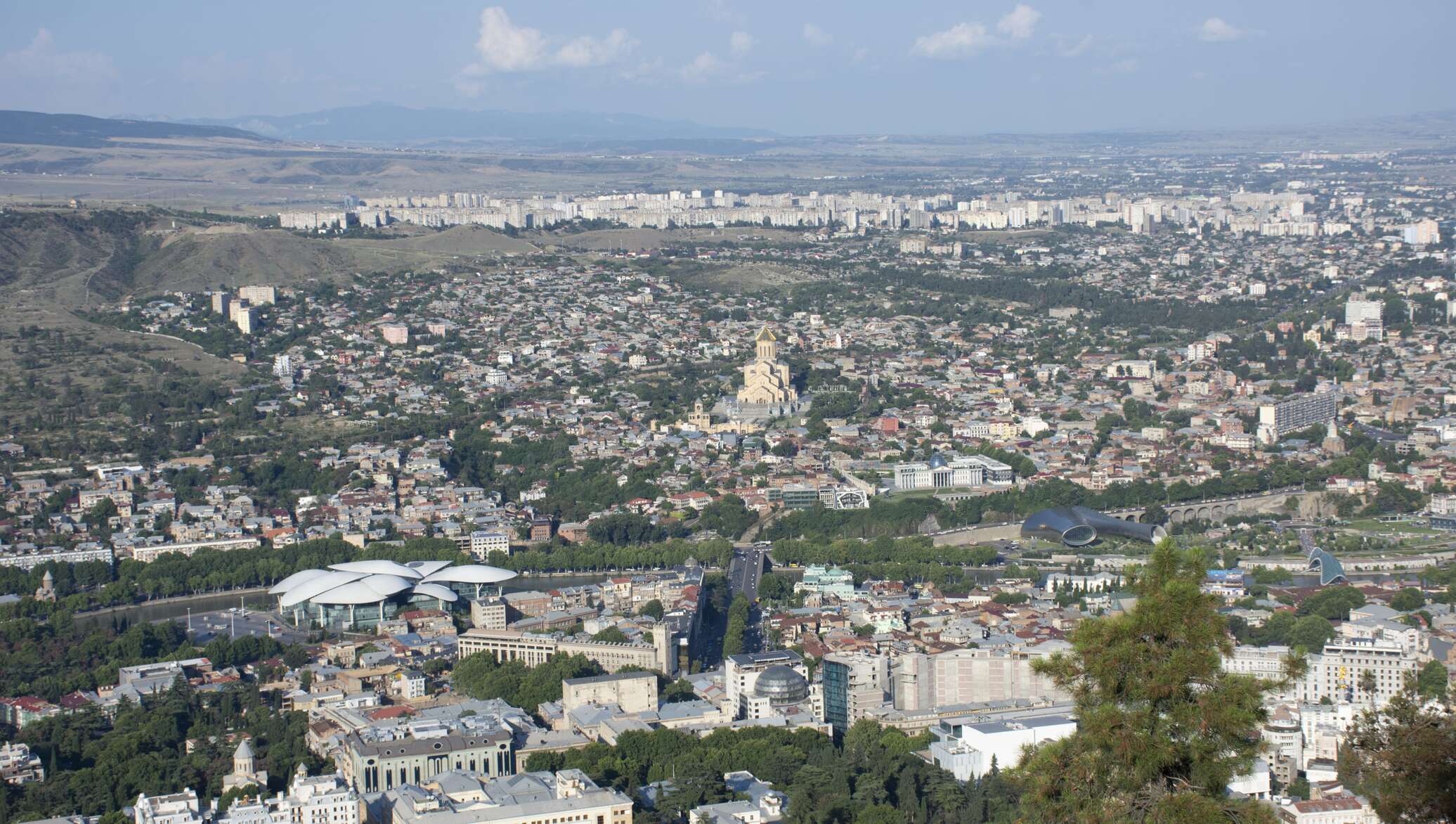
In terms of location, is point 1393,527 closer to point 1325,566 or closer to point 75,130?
point 1325,566

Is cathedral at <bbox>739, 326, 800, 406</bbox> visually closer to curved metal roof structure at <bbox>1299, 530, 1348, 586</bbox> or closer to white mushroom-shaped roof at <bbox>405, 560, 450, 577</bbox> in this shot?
white mushroom-shaped roof at <bbox>405, 560, 450, 577</bbox>

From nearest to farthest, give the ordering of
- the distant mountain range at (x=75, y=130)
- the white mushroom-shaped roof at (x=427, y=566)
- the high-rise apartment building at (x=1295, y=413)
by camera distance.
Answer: the white mushroom-shaped roof at (x=427, y=566), the high-rise apartment building at (x=1295, y=413), the distant mountain range at (x=75, y=130)

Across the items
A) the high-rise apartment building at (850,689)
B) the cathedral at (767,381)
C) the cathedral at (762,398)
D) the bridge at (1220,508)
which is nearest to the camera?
the high-rise apartment building at (850,689)

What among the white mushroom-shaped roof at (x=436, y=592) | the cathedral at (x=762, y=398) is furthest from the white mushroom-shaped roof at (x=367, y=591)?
the cathedral at (x=762, y=398)

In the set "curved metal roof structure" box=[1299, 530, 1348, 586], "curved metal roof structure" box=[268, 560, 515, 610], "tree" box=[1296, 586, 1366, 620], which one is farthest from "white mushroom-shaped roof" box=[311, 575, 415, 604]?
"curved metal roof structure" box=[1299, 530, 1348, 586]

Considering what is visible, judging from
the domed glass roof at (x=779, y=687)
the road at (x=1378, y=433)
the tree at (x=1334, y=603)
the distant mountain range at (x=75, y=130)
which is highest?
the distant mountain range at (x=75, y=130)

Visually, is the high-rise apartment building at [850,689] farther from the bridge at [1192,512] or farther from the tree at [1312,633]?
the bridge at [1192,512]
